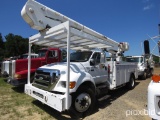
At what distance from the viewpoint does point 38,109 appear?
18.3 feet

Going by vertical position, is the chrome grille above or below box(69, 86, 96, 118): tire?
above

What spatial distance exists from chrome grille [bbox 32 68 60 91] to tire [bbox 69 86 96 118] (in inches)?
30.1

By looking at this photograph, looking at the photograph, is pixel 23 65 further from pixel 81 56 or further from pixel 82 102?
pixel 82 102

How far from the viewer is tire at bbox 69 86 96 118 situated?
474 centimetres

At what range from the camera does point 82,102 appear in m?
4.93

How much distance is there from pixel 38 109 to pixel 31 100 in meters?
1.25

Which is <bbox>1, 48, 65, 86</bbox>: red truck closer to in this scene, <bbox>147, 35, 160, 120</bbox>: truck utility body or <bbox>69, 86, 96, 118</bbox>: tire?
<bbox>69, 86, 96, 118</bbox>: tire

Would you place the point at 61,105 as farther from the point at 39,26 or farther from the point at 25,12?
the point at 25,12

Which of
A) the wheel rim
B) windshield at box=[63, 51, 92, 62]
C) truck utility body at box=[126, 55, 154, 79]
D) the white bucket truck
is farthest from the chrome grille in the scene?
truck utility body at box=[126, 55, 154, 79]

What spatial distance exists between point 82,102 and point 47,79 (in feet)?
4.42

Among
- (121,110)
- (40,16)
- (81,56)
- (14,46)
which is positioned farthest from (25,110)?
(14,46)

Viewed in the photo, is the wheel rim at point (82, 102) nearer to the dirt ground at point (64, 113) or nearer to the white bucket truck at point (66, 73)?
the white bucket truck at point (66, 73)

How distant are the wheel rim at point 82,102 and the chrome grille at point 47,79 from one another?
0.87 m

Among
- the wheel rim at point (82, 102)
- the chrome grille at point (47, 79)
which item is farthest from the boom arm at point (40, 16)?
the wheel rim at point (82, 102)
